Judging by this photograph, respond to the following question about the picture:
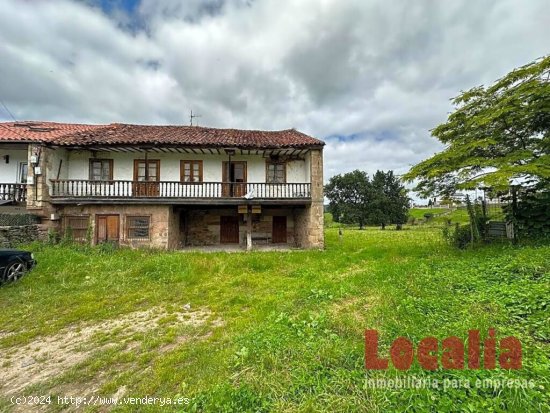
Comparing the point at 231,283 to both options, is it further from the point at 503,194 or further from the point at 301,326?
the point at 503,194

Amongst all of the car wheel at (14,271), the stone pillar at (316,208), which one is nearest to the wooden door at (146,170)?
the car wheel at (14,271)

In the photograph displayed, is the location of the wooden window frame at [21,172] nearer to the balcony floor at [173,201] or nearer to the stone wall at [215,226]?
the balcony floor at [173,201]

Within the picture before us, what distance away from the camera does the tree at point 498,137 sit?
25.8ft

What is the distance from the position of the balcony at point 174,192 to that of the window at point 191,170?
4.60 ft

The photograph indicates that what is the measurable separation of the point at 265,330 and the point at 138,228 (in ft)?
36.3

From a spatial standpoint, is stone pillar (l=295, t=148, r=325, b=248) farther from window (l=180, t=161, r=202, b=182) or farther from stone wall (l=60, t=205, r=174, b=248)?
stone wall (l=60, t=205, r=174, b=248)

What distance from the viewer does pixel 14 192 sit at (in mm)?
12453

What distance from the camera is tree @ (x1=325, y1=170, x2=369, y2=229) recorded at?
42.9 m

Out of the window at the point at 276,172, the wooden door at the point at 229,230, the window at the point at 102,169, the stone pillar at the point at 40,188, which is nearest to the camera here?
the stone pillar at the point at 40,188

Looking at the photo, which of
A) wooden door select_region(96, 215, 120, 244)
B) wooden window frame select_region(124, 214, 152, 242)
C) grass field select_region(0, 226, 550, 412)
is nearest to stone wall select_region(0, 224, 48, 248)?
wooden door select_region(96, 215, 120, 244)

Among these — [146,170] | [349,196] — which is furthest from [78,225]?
[349,196]

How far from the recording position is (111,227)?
12930mm

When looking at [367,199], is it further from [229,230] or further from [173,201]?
[173,201]

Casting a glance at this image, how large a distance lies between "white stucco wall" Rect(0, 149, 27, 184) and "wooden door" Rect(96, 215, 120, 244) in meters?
5.46
